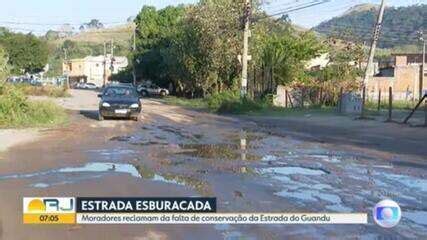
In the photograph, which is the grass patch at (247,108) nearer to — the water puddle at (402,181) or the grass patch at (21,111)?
the grass patch at (21,111)

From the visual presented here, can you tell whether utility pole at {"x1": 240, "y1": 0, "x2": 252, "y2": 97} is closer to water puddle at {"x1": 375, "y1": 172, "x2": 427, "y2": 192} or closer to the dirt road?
the dirt road

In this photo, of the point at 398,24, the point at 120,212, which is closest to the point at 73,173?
the point at 120,212

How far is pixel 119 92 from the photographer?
31406mm

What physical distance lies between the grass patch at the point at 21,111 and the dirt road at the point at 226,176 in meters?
4.06

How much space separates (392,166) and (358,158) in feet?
5.74

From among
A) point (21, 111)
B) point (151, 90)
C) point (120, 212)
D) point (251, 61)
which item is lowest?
point (151, 90)

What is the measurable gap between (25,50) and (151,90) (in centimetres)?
3291

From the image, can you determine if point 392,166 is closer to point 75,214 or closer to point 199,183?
point 199,183

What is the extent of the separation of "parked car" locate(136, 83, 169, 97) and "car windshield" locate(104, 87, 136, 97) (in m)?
41.9

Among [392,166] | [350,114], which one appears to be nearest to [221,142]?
[392,166]

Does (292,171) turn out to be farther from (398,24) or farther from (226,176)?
(398,24)

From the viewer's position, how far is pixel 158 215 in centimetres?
771

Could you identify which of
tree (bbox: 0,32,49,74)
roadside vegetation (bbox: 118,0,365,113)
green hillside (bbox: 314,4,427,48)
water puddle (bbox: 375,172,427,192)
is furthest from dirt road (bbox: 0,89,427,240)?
green hillside (bbox: 314,4,427,48)

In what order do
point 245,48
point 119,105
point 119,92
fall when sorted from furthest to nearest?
1. point 245,48
2. point 119,92
3. point 119,105
